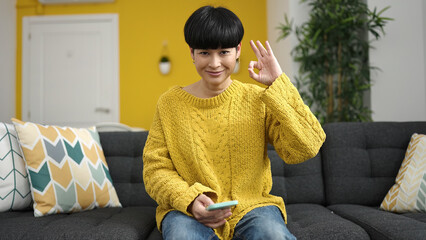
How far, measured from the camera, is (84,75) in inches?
170

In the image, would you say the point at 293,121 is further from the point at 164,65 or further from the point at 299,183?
the point at 164,65

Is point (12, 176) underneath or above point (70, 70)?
underneath

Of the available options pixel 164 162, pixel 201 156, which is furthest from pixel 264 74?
pixel 164 162

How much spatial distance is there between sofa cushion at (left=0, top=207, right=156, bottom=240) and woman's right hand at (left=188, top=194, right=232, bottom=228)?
27cm

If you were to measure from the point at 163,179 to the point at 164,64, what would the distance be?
3.12m

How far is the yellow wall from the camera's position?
4270 mm

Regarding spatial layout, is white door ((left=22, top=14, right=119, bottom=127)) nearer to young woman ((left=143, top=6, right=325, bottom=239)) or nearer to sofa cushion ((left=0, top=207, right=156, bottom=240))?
sofa cushion ((left=0, top=207, right=156, bottom=240))

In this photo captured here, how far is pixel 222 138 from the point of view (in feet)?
4.10

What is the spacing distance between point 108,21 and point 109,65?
516mm

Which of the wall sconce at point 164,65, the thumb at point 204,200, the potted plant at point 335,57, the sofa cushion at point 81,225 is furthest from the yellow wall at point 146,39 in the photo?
the thumb at point 204,200

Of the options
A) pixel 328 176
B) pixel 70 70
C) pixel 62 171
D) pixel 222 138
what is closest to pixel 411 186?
pixel 328 176

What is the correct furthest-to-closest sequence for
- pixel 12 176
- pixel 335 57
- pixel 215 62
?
pixel 335 57 → pixel 12 176 → pixel 215 62

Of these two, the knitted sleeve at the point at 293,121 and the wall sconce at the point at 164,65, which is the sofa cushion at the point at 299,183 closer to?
the knitted sleeve at the point at 293,121

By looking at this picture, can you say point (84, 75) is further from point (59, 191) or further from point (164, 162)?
point (164, 162)
